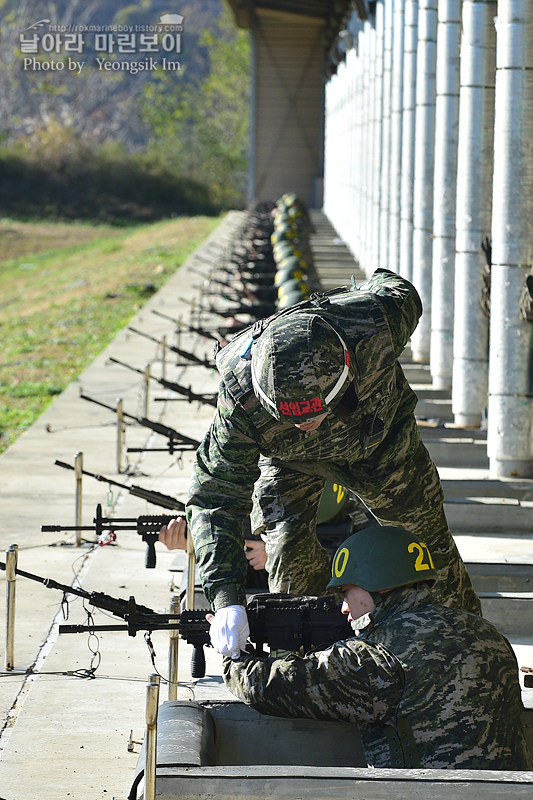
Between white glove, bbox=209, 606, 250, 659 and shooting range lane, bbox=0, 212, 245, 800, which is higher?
white glove, bbox=209, 606, 250, 659

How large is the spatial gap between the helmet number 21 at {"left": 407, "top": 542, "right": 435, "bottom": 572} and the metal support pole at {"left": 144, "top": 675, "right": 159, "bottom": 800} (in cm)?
99

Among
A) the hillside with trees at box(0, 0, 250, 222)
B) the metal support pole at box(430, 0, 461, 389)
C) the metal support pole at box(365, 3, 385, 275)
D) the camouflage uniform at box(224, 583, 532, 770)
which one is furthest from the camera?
the hillside with trees at box(0, 0, 250, 222)

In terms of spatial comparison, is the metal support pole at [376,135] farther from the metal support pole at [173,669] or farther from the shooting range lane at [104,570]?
the metal support pole at [173,669]

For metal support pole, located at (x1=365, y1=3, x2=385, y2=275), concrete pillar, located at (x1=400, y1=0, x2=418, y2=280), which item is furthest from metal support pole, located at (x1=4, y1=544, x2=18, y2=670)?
metal support pole, located at (x1=365, y1=3, x2=385, y2=275)

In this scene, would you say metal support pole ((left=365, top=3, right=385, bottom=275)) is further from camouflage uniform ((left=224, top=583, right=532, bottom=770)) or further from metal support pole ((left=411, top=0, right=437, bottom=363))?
camouflage uniform ((left=224, top=583, right=532, bottom=770))

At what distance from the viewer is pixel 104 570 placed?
8.41m

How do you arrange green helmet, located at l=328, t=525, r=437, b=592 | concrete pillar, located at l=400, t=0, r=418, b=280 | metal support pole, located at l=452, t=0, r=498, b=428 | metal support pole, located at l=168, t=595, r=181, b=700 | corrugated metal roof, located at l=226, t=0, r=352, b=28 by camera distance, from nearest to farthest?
green helmet, located at l=328, t=525, r=437, b=592 < metal support pole, located at l=168, t=595, r=181, b=700 < metal support pole, located at l=452, t=0, r=498, b=428 < concrete pillar, located at l=400, t=0, r=418, b=280 < corrugated metal roof, located at l=226, t=0, r=352, b=28

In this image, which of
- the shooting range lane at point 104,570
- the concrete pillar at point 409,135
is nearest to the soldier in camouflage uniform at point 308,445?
the shooting range lane at point 104,570

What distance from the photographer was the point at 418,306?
5.47 metres

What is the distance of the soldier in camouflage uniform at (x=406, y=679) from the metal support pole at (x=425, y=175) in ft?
29.4

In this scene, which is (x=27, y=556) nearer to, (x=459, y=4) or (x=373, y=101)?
(x=459, y=4)

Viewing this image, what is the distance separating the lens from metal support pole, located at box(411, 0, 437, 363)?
13250 millimetres

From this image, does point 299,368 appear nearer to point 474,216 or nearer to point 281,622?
point 281,622

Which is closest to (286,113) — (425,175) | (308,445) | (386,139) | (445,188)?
(386,139)
